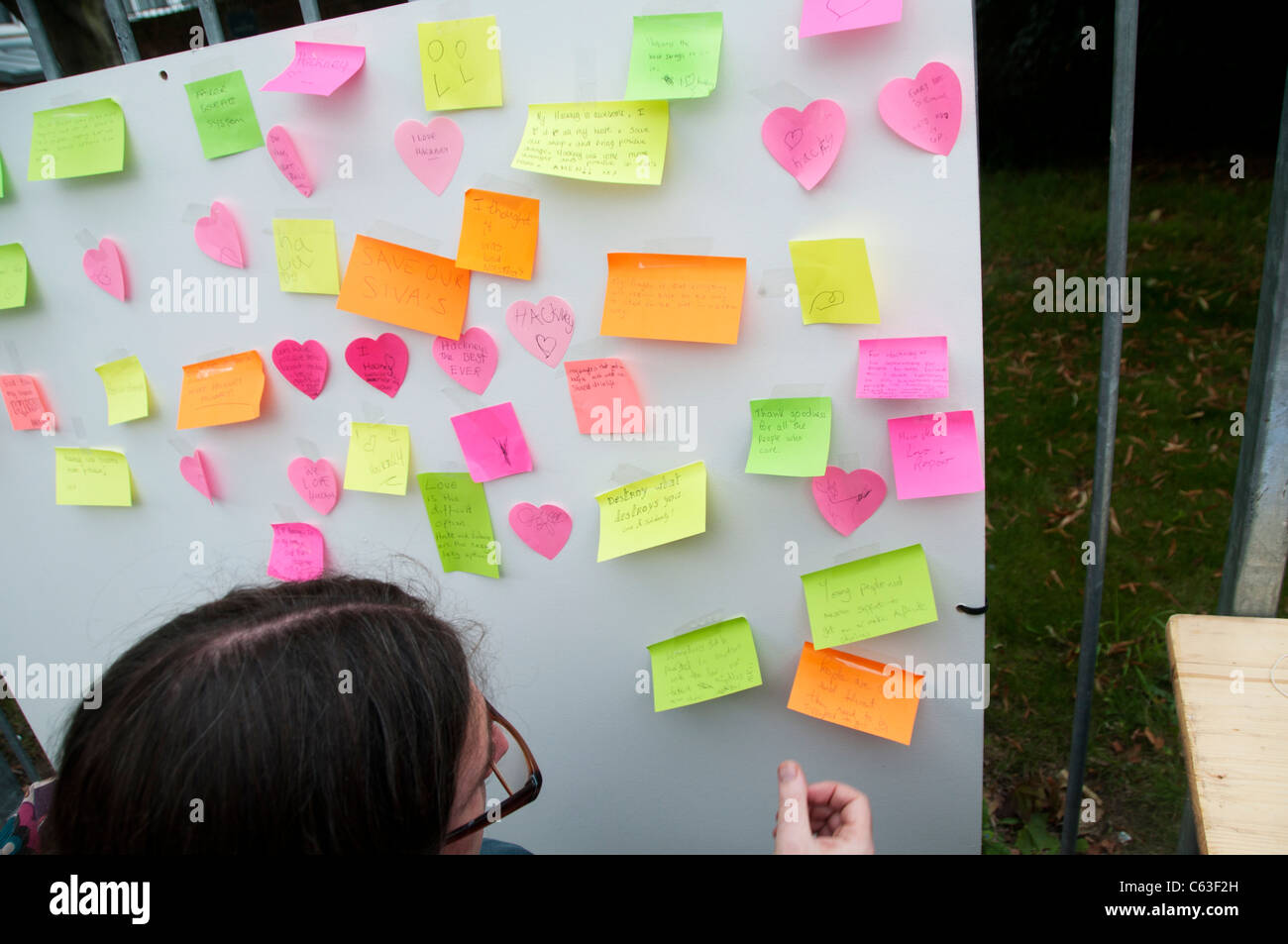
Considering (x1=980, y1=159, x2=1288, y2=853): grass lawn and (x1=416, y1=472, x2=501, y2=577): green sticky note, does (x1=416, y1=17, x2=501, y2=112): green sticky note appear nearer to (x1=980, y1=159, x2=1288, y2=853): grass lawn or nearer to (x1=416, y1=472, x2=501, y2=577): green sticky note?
(x1=416, y1=472, x2=501, y2=577): green sticky note

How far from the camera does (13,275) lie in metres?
1.35

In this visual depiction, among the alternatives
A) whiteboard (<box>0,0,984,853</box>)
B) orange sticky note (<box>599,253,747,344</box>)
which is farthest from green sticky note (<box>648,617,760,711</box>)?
orange sticky note (<box>599,253,747,344</box>)

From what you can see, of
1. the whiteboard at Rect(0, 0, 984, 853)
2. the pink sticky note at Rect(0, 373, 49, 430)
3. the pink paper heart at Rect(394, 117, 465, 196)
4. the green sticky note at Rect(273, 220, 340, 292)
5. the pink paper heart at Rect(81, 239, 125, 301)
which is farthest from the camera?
the pink sticky note at Rect(0, 373, 49, 430)

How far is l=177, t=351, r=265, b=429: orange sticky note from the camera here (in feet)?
4.22

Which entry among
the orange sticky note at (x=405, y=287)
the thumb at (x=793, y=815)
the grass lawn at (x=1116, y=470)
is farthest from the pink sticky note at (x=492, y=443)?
the grass lawn at (x=1116, y=470)

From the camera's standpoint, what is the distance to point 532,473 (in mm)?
1203

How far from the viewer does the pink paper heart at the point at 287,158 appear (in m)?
1.15

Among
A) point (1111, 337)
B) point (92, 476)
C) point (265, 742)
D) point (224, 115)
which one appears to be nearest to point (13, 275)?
point (92, 476)

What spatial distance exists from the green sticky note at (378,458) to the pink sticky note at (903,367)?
680 mm

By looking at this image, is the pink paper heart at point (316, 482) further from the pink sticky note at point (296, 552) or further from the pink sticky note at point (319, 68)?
the pink sticky note at point (319, 68)

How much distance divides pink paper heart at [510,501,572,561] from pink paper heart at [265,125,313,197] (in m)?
0.55

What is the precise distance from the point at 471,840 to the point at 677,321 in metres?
0.66

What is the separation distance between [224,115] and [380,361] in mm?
405

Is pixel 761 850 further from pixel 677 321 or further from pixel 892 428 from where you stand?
pixel 677 321
